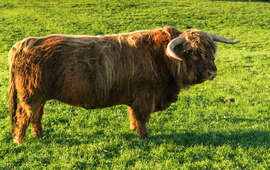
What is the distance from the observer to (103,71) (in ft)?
12.9

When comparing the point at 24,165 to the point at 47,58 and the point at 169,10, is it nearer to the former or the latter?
the point at 47,58

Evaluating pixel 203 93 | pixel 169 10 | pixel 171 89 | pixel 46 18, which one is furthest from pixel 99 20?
pixel 171 89

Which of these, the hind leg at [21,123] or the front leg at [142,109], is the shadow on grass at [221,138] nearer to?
the front leg at [142,109]

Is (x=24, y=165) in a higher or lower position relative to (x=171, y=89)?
lower

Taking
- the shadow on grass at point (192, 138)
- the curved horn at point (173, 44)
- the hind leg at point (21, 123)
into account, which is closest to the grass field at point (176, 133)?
the shadow on grass at point (192, 138)

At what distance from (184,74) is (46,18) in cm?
1651

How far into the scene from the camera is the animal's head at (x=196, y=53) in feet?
12.9

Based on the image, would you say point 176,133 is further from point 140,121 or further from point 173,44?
point 173,44

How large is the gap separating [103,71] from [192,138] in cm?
190

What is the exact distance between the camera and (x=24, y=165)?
3.68 m

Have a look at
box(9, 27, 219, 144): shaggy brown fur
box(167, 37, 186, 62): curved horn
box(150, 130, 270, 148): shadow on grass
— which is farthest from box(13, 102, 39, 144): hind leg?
box(167, 37, 186, 62): curved horn

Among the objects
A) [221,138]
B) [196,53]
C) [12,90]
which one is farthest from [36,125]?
[221,138]

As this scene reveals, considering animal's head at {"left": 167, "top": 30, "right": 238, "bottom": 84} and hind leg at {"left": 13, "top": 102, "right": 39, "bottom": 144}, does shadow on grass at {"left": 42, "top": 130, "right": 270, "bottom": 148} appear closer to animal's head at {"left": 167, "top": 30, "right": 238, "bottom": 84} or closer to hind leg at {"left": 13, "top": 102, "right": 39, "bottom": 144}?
hind leg at {"left": 13, "top": 102, "right": 39, "bottom": 144}

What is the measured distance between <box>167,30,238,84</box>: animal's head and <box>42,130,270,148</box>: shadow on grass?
1.04 meters
